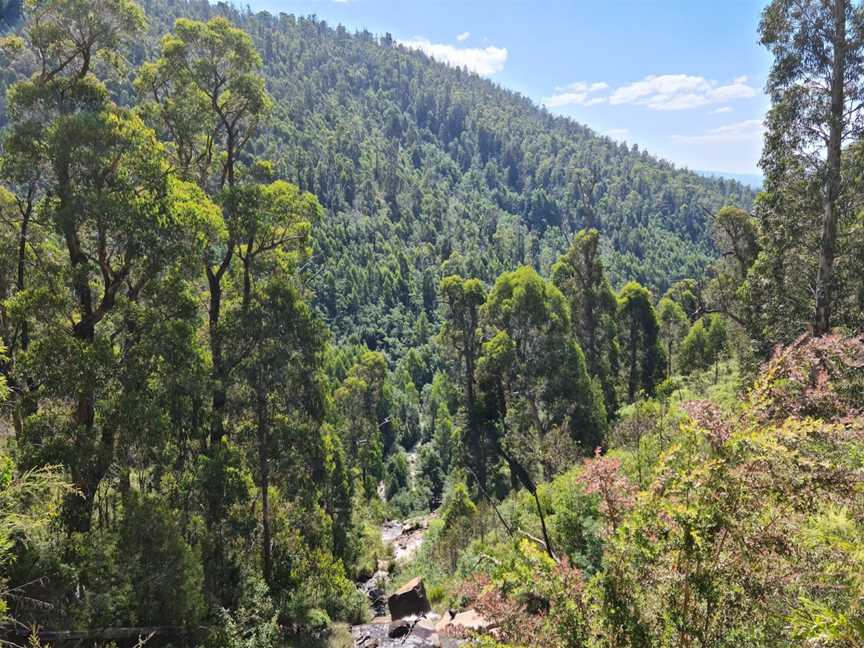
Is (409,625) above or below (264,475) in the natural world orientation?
below

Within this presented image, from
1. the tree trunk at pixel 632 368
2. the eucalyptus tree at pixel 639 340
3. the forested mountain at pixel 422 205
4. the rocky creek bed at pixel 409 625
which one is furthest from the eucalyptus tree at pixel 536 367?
the forested mountain at pixel 422 205

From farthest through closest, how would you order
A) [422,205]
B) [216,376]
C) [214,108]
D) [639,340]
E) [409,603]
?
[422,205] < [639,340] < [409,603] < [214,108] < [216,376]

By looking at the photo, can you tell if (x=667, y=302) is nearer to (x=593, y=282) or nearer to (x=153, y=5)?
(x=593, y=282)

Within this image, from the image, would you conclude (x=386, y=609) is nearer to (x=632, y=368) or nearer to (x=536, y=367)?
(x=536, y=367)

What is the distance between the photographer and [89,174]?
857 cm

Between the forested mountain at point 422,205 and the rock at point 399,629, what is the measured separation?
53.9 metres

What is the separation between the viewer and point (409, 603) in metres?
13.8

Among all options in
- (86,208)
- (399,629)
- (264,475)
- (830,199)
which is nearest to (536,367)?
(399,629)

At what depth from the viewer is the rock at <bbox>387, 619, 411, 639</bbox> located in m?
12.7

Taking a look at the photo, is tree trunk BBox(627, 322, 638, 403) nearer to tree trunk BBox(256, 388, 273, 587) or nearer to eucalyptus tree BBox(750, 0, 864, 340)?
eucalyptus tree BBox(750, 0, 864, 340)

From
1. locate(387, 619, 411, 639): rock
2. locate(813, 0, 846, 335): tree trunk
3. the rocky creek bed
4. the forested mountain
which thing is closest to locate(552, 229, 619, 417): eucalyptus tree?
the rocky creek bed

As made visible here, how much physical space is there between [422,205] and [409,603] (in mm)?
122909

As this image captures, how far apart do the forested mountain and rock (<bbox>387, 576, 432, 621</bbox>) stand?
174 ft

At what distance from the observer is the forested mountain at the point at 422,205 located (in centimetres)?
9219
